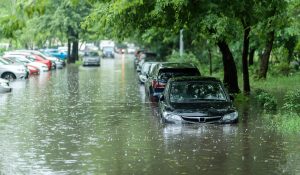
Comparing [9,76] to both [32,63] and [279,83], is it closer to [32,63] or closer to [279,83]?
[32,63]

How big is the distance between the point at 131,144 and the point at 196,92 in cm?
359

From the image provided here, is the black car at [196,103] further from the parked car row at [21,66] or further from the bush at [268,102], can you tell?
the parked car row at [21,66]

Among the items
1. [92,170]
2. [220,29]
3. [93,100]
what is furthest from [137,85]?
[92,170]

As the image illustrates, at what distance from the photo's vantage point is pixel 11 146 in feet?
44.9

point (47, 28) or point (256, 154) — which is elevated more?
point (47, 28)

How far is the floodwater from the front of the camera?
1109 cm

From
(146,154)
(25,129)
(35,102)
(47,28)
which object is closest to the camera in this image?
(146,154)

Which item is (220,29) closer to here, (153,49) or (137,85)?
(137,85)

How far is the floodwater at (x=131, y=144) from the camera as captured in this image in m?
11.1

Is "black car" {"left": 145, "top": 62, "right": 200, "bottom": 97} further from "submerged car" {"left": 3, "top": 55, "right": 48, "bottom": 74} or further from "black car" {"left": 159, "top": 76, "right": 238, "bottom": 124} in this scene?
"submerged car" {"left": 3, "top": 55, "right": 48, "bottom": 74}

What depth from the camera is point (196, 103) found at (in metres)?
15.9

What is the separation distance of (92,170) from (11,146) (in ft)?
11.4

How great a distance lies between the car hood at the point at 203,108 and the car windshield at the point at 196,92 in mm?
430

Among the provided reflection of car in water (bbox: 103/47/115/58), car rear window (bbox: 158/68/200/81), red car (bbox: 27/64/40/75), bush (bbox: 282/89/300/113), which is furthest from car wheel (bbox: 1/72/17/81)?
reflection of car in water (bbox: 103/47/115/58)
